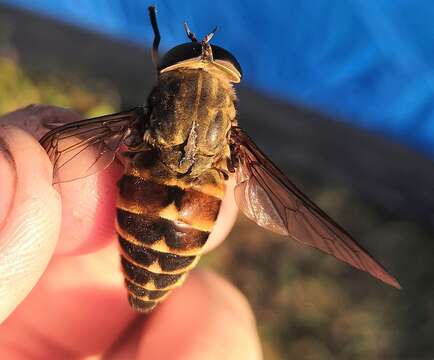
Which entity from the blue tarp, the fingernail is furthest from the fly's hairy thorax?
the blue tarp

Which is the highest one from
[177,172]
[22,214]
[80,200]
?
[177,172]

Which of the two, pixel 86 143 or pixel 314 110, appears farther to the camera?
pixel 314 110

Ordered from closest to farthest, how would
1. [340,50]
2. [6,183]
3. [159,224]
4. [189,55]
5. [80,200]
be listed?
[6,183] < [159,224] < [189,55] < [80,200] < [340,50]

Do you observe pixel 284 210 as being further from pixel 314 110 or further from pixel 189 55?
pixel 314 110

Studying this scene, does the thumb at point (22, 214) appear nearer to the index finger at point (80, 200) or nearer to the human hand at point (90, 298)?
the human hand at point (90, 298)

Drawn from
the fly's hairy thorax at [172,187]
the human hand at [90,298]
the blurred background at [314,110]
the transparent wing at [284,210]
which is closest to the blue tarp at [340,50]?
the blurred background at [314,110]

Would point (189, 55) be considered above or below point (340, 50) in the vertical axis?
above

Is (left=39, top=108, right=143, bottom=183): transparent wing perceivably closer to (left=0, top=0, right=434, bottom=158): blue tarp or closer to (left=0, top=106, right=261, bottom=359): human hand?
(left=0, top=106, right=261, bottom=359): human hand

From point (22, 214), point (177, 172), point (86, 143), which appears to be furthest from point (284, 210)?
point (22, 214)
